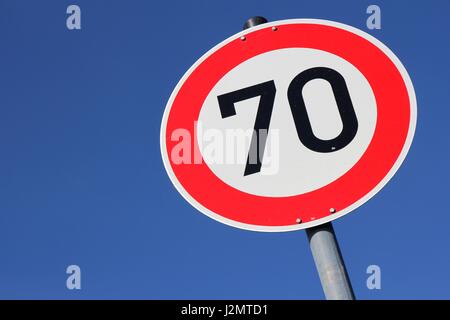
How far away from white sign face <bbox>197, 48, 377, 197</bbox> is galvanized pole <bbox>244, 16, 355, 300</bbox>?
13 cm

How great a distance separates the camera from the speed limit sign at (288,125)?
4.12 ft

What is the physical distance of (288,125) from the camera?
130 centimetres

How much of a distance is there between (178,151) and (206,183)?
0.09 m

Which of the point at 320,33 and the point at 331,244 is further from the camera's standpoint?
the point at 320,33

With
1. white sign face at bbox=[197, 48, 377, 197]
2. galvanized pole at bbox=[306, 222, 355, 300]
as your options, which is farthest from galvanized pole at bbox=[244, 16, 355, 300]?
white sign face at bbox=[197, 48, 377, 197]

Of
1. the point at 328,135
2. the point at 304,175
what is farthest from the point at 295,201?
the point at 328,135

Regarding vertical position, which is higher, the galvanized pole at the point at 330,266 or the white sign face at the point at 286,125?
the white sign face at the point at 286,125

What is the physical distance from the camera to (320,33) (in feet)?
4.60

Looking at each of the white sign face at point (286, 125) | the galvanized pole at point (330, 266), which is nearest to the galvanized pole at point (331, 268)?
the galvanized pole at point (330, 266)

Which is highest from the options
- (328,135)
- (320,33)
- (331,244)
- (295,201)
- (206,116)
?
(320,33)

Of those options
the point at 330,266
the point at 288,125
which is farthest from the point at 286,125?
the point at 330,266

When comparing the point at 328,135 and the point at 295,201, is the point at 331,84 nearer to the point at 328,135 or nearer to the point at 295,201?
the point at 328,135

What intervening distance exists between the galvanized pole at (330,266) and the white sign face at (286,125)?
134 millimetres

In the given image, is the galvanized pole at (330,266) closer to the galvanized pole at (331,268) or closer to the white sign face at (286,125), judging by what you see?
the galvanized pole at (331,268)
